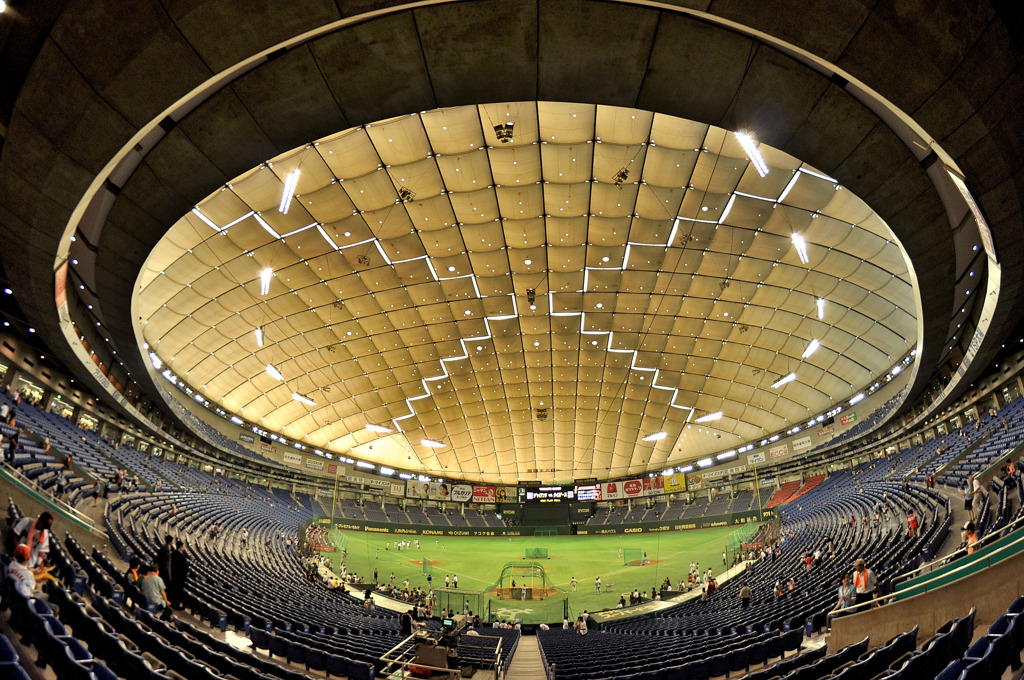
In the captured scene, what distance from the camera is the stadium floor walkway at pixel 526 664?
13812 millimetres

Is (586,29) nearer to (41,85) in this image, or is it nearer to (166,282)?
(41,85)

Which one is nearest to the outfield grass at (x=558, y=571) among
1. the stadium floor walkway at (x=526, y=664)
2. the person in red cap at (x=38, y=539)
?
the stadium floor walkway at (x=526, y=664)

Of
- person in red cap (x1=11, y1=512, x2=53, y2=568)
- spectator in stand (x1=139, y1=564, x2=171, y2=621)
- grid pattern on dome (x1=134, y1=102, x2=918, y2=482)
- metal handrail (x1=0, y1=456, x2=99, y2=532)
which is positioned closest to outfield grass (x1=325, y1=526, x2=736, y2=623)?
grid pattern on dome (x1=134, y1=102, x2=918, y2=482)

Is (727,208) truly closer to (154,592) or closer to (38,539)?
(154,592)

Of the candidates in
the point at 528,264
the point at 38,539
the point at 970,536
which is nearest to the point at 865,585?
the point at 970,536

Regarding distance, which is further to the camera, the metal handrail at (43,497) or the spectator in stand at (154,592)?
the metal handrail at (43,497)

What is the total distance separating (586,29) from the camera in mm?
12281

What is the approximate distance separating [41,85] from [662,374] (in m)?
46.5

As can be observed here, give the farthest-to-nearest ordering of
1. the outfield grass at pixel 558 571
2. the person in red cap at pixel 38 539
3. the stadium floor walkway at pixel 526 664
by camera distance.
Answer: the outfield grass at pixel 558 571 → the stadium floor walkway at pixel 526 664 → the person in red cap at pixel 38 539

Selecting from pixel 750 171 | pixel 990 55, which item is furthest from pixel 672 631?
pixel 750 171

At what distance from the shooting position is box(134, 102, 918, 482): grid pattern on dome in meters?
24.6

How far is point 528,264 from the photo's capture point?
3506 cm

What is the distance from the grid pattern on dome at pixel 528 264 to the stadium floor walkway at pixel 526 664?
2069 centimetres

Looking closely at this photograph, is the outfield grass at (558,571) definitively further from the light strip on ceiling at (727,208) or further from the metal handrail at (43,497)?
the light strip on ceiling at (727,208)
